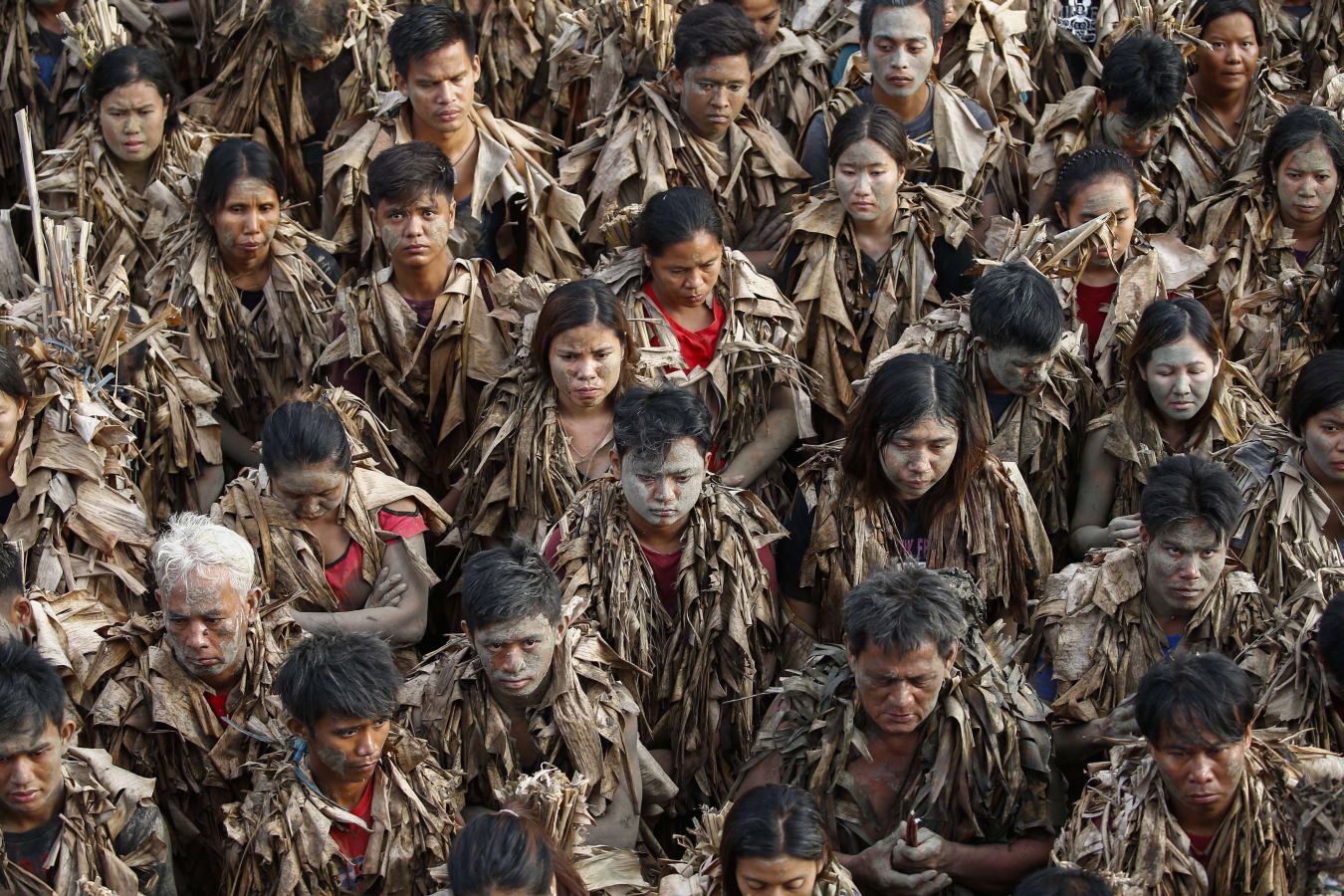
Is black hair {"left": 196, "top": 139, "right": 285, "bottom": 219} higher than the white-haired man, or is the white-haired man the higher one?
black hair {"left": 196, "top": 139, "right": 285, "bottom": 219}

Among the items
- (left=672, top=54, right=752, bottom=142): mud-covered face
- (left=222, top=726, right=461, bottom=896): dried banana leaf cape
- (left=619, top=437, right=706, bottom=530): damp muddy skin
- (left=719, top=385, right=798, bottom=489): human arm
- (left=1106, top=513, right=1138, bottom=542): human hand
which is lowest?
(left=222, top=726, right=461, bottom=896): dried banana leaf cape

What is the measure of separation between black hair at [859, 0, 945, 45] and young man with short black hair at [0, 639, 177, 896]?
4160 mm

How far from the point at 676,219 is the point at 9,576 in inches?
98.4

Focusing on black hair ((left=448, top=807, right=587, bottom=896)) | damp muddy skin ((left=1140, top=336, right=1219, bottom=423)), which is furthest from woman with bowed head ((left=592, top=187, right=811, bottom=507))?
black hair ((left=448, top=807, right=587, bottom=896))

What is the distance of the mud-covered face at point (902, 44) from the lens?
326 inches

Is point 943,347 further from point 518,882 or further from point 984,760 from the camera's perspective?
point 518,882

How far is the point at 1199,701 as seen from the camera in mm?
5680

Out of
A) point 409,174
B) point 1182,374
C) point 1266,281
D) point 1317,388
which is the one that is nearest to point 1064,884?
point 1317,388

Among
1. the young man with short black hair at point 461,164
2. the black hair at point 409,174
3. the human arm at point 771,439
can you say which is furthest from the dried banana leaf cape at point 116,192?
the human arm at point 771,439

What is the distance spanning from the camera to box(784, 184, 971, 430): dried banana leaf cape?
309 inches

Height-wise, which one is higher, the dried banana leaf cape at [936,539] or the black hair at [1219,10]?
the black hair at [1219,10]

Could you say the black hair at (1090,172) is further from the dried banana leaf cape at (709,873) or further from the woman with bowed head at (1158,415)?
the dried banana leaf cape at (709,873)

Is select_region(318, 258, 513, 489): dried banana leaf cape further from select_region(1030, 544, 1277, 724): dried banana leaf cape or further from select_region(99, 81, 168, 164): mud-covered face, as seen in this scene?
select_region(1030, 544, 1277, 724): dried banana leaf cape

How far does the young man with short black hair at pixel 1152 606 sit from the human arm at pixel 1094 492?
2.04 feet
